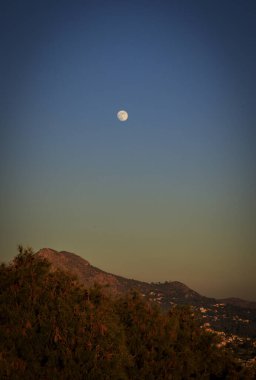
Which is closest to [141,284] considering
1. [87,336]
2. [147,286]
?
Result: [147,286]

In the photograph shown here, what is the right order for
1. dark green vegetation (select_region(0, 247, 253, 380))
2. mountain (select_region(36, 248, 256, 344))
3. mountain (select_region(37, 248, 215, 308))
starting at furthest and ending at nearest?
mountain (select_region(37, 248, 215, 308)), mountain (select_region(36, 248, 256, 344)), dark green vegetation (select_region(0, 247, 253, 380))

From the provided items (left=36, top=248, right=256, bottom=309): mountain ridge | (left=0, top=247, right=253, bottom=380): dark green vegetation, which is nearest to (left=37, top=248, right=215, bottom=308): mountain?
(left=36, top=248, right=256, bottom=309): mountain ridge

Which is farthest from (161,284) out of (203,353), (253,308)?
(203,353)

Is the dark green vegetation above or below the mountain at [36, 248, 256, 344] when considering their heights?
below

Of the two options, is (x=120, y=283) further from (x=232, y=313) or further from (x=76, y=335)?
(x=76, y=335)

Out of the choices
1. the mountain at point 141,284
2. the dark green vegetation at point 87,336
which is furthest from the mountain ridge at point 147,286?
the dark green vegetation at point 87,336

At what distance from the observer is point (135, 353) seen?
20.6m

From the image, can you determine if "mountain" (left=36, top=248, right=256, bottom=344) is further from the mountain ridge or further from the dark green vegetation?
the dark green vegetation

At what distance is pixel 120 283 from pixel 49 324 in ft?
370

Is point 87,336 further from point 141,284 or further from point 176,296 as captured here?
point 176,296

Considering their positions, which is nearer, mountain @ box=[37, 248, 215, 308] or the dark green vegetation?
the dark green vegetation

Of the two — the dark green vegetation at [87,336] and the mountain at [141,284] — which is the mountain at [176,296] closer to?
the mountain at [141,284]

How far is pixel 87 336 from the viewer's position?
17156mm

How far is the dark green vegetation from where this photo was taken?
54.1ft
